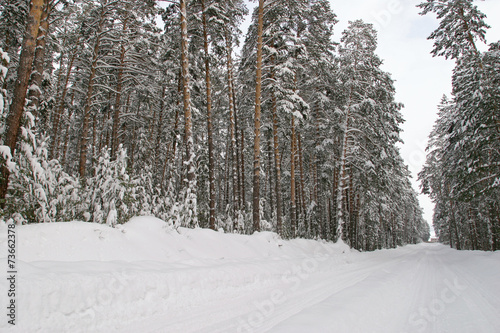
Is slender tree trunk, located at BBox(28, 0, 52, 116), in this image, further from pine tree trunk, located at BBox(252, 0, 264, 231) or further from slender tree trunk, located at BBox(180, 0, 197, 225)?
pine tree trunk, located at BBox(252, 0, 264, 231)

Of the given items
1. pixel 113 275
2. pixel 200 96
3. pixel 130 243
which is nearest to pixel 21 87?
pixel 130 243

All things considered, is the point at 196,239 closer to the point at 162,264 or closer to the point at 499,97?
the point at 162,264

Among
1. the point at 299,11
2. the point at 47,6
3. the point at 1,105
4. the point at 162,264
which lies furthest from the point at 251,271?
the point at 299,11

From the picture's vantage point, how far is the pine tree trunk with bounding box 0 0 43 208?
488 centimetres

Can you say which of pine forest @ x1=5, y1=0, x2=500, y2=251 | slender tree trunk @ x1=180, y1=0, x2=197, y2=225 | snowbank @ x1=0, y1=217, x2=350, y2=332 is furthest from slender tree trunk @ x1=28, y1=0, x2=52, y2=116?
slender tree trunk @ x1=180, y1=0, x2=197, y2=225

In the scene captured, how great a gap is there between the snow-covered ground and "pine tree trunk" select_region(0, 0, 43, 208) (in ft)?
4.39

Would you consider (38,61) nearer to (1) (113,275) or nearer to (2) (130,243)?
(2) (130,243)

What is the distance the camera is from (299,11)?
13.7 m

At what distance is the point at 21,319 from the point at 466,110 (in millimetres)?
18792

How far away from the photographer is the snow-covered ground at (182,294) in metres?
3.22

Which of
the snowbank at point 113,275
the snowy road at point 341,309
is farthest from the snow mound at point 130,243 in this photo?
the snowy road at point 341,309

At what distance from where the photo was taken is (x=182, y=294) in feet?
14.4

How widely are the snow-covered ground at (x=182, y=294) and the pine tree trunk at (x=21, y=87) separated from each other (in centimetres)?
134

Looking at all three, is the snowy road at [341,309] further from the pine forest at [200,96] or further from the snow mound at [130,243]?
the pine forest at [200,96]
